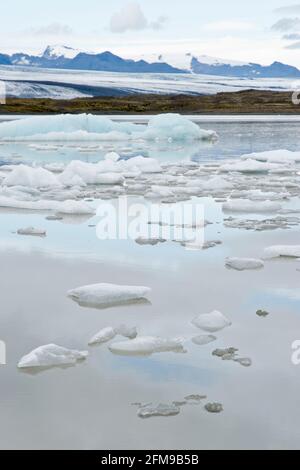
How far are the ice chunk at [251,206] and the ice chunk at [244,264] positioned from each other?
253 centimetres

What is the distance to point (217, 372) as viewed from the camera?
9.53 feet

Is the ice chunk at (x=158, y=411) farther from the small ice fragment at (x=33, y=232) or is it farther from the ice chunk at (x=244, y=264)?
the small ice fragment at (x=33, y=232)

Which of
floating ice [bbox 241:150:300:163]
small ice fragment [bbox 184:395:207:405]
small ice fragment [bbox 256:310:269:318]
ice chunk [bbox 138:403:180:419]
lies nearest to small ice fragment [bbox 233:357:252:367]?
small ice fragment [bbox 184:395:207:405]

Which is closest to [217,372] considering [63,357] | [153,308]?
[63,357]

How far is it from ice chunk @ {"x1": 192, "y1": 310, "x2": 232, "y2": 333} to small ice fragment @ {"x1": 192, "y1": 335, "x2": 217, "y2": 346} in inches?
4.5

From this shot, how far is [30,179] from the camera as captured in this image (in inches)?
369

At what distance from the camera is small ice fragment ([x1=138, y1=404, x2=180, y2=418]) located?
2533 mm

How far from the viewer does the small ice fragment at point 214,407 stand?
2.56 meters

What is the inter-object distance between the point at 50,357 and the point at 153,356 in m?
0.49

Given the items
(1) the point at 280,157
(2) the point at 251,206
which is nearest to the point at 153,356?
(2) the point at 251,206

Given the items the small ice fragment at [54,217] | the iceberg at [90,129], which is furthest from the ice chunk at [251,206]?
the iceberg at [90,129]

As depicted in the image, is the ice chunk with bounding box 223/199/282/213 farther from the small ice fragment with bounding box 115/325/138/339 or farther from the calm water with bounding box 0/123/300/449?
the small ice fragment with bounding box 115/325/138/339

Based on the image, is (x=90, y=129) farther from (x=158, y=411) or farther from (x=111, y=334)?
(x=158, y=411)
